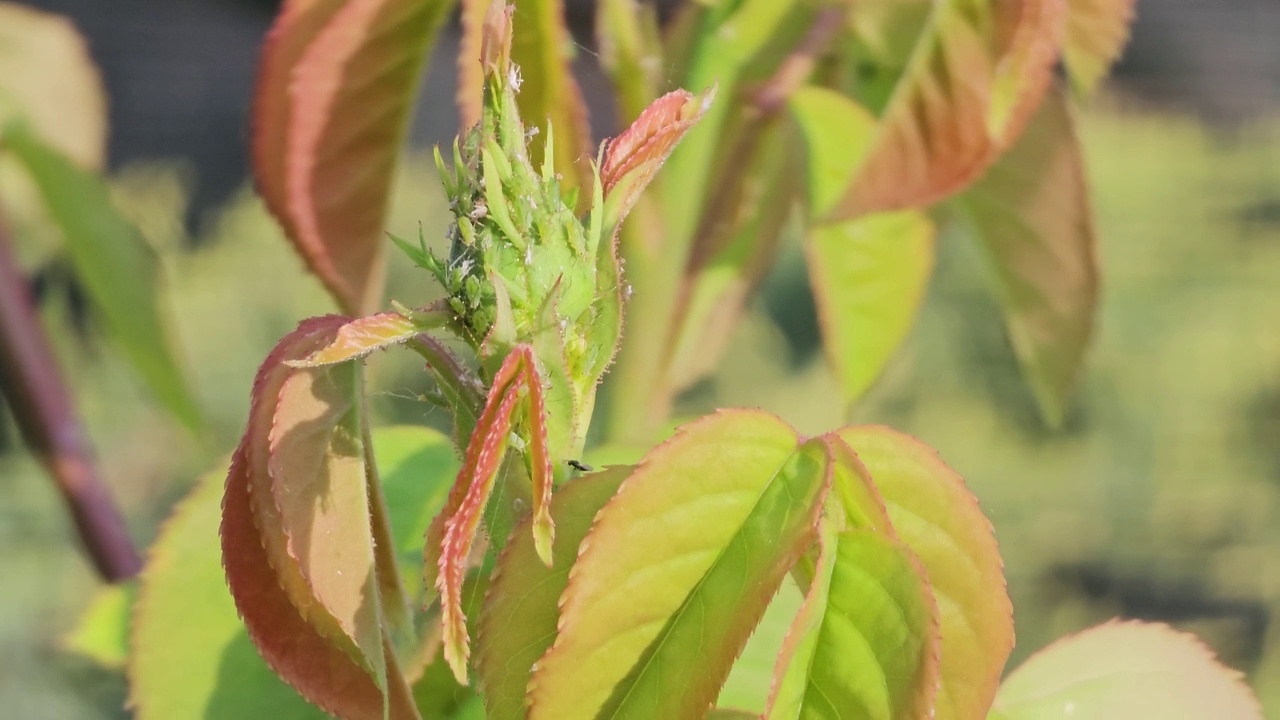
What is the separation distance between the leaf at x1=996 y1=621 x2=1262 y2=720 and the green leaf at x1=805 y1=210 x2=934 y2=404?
0.15m

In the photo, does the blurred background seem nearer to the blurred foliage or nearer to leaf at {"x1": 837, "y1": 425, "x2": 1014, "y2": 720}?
the blurred foliage

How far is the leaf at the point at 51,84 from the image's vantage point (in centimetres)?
47

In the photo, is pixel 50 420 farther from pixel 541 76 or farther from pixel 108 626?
pixel 541 76

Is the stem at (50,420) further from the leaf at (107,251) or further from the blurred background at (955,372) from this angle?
the blurred background at (955,372)

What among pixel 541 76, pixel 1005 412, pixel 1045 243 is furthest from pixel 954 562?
pixel 1005 412

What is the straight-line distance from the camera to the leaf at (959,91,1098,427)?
15.7 inches

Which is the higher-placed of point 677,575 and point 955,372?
point 677,575

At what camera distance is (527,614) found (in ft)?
0.59

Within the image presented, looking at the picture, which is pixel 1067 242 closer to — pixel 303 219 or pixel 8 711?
pixel 303 219

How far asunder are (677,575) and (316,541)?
55mm

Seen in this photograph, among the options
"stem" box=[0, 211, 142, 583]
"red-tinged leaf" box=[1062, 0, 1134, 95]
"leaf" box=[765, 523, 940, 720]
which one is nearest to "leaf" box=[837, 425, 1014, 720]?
"leaf" box=[765, 523, 940, 720]

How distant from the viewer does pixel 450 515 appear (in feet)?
0.51

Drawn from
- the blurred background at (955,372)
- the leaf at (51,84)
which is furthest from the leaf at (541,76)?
the blurred background at (955,372)

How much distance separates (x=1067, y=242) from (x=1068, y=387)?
56 mm
